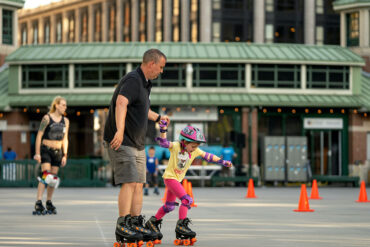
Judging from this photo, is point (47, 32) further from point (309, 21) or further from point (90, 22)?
point (309, 21)

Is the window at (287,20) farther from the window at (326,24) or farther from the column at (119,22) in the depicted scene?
the column at (119,22)

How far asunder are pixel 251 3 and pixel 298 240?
6260 cm

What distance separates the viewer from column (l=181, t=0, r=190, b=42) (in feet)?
244

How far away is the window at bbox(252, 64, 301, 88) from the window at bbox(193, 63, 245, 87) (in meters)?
0.70

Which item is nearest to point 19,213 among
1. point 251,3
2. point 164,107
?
point 164,107

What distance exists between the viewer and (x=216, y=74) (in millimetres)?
38562

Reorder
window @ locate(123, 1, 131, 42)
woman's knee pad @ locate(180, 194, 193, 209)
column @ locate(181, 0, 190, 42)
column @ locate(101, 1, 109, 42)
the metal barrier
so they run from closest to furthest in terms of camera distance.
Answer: woman's knee pad @ locate(180, 194, 193, 209), the metal barrier, column @ locate(181, 0, 190, 42), window @ locate(123, 1, 131, 42), column @ locate(101, 1, 109, 42)

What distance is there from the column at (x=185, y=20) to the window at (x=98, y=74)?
3600cm

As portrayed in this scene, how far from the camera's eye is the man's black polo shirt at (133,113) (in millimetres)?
9094

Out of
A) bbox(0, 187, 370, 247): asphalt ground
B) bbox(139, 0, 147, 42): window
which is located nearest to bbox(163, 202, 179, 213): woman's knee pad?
bbox(0, 187, 370, 247): asphalt ground

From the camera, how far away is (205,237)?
37.6 ft

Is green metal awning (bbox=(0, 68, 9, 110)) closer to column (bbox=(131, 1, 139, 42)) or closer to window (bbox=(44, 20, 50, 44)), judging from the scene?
column (bbox=(131, 1, 139, 42))

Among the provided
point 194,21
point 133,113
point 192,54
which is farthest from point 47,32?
point 133,113

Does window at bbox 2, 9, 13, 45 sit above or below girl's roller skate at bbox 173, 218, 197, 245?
above
